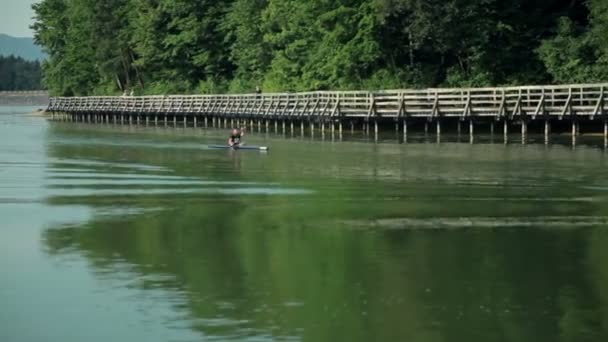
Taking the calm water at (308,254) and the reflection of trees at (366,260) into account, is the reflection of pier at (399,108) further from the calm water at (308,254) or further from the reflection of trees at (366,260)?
the reflection of trees at (366,260)

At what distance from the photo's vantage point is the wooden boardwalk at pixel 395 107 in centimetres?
5019

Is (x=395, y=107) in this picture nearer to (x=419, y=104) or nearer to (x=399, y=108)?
(x=399, y=108)

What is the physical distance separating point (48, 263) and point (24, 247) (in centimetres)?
177

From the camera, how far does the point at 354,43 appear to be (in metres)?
65.4

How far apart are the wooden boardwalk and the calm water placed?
13.9m

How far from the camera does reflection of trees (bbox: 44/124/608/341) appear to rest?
50.4 feet

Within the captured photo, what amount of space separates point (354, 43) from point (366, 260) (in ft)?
153

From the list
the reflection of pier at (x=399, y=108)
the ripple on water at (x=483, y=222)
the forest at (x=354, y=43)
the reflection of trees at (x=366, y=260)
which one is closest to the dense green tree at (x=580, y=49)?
the forest at (x=354, y=43)

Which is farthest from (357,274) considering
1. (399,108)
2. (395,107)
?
(395,107)

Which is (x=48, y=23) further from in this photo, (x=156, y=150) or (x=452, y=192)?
(x=452, y=192)

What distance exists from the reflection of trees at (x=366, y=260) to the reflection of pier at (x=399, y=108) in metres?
19.3

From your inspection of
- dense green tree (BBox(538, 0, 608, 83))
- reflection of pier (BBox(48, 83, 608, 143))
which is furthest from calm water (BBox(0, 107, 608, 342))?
dense green tree (BBox(538, 0, 608, 83))

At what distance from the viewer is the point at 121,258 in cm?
1983

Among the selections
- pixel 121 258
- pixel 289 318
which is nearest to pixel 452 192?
pixel 121 258
